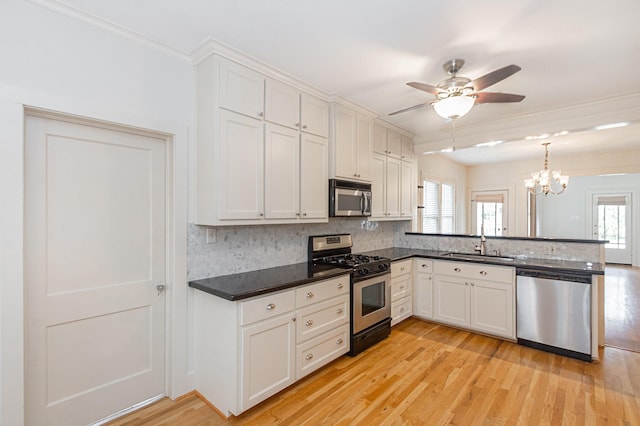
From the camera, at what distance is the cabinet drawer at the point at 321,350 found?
2487mm

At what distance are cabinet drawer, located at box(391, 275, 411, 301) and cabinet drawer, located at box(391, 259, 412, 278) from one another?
0.21ft

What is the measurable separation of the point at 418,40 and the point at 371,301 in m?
2.41

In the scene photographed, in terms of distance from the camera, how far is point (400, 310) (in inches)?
150

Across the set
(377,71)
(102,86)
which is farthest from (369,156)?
(102,86)

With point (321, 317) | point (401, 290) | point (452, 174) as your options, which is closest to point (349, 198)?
point (321, 317)

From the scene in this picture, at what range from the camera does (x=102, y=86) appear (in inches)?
78.5

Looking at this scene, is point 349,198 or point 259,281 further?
point 349,198

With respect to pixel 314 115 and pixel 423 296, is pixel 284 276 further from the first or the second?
pixel 423 296

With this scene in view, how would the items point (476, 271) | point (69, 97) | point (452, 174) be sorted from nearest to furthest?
1. point (69, 97)
2. point (476, 271)
3. point (452, 174)

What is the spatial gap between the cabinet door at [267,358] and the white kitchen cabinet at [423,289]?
7.19ft

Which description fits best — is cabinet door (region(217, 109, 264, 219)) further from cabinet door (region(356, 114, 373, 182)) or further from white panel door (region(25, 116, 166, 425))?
cabinet door (region(356, 114, 373, 182))

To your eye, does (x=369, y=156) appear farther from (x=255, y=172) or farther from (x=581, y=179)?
(x=581, y=179)

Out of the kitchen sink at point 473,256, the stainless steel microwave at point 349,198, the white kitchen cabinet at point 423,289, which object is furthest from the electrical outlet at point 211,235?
the kitchen sink at point 473,256

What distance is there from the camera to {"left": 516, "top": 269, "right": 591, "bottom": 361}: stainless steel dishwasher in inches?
114
